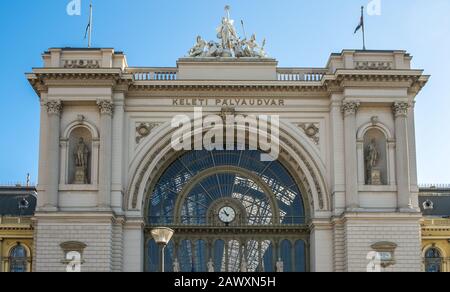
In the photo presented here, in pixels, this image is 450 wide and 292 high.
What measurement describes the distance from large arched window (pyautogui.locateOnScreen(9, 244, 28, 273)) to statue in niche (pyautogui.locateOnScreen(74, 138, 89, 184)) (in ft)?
32.9

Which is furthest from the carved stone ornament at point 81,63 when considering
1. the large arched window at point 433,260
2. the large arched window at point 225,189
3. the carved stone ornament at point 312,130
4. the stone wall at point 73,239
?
the large arched window at point 433,260

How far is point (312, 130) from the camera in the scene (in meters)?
51.7

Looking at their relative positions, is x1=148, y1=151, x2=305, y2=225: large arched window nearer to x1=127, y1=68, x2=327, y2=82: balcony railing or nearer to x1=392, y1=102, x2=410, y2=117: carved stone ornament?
x1=127, y1=68, x2=327, y2=82: balcony railing

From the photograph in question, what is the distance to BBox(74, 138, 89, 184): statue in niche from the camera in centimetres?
5012

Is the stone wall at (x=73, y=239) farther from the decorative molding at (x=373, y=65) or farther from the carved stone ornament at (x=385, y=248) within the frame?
the decorative molding at (x=373, y=65)

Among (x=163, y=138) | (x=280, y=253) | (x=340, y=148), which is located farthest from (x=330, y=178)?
(x=163, y=138)

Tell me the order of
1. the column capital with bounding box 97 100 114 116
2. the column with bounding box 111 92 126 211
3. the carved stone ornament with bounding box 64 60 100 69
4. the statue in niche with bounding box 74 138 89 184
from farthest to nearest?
1. the carved stone ornament with bounding box 64 60 100 69
2. the column capital with bounding box 97 100 114 116
3. the statue in niche with bounding box 74 138 89 184
4. the column with bounding box 111 92 126 211

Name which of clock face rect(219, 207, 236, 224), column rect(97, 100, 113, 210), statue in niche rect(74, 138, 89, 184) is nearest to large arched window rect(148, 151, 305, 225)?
clock face rect(219, 207, 236, 224)

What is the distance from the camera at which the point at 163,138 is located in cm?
5128
